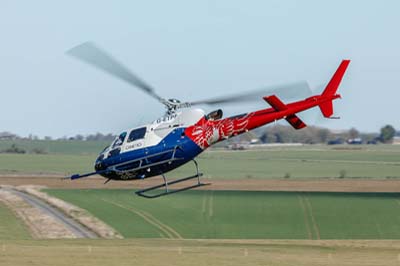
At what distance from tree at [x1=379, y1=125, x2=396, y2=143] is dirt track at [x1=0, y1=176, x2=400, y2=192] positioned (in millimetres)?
62563

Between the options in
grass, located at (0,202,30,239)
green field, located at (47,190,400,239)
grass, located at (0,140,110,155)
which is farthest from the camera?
grass, located at (0,140,110,155)

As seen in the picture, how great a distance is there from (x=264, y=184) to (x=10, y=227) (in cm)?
3889

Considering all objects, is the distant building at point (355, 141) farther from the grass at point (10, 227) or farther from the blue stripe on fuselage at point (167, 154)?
the blue stripe on fuselage at point (167, 154)

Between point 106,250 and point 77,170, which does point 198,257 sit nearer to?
point 106,250

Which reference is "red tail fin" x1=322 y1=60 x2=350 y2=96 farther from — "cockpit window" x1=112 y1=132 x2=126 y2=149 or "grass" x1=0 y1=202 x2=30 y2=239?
"grass" x1=0 y1=202 x2=30 y2=239

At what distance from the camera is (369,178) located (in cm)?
12019

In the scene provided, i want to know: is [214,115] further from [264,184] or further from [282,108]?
[264,184]

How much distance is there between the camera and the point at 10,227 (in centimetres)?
7469

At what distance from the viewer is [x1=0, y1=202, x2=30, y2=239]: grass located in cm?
7044

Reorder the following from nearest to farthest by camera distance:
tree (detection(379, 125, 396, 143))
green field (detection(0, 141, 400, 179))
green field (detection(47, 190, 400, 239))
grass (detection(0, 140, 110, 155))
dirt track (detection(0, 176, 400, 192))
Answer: green field (detection(47, 190, 400, 239)), dirt track (detection(0, 176, 400, 192)), green field (detection(0, 141, 400, 179)), grass (detection(0, 140, 110, 155)), tree (detection(379, 125, 396, 143))

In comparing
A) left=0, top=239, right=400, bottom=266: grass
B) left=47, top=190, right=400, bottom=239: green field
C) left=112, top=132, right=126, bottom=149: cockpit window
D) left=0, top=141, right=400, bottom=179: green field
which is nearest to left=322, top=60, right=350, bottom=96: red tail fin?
left=112, top=132, right=126, bottom=149: cockpit window

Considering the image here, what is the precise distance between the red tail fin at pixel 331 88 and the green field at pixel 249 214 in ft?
108

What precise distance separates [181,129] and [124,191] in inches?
2276

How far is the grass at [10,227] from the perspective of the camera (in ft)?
231
